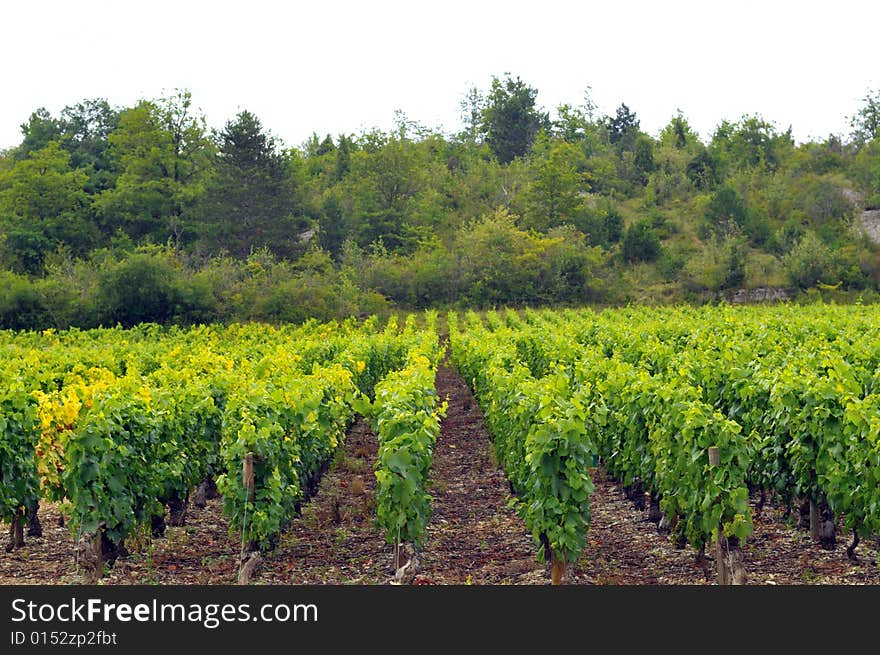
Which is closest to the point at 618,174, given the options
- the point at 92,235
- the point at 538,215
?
the point at 538,215

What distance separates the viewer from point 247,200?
62.0 m

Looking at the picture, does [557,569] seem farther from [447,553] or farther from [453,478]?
[453,478]

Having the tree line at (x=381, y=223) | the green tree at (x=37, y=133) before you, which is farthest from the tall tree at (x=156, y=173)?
the green tree at (x=37, y=133)

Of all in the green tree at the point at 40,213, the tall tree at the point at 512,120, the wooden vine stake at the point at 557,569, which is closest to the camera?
the wooden vine stake at the point at 557,569

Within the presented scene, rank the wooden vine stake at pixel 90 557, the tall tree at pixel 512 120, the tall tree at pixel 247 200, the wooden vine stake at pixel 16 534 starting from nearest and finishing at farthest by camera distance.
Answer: the wooden vine stake at pixel 90 557
the wooden vine stake at pixel 16 534
the tall tree at pixel 247 200
the tall tree at pixel 512 120

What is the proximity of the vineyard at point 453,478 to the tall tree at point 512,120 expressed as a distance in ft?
259

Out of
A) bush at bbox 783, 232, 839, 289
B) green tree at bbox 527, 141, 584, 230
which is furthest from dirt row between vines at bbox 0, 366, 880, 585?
green tree at bbox 527, 141, 584, 230

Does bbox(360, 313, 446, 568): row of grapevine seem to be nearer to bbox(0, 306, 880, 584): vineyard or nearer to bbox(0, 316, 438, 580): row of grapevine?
bbox(0, 306, 880, 584): vineyard

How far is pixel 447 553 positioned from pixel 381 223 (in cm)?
5650

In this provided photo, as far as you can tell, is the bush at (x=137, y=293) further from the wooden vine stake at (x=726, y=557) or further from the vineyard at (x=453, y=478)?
the wooden vine stake at (x=726, y=557)

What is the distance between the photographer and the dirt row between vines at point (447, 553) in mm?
10086

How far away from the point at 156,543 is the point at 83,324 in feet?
116

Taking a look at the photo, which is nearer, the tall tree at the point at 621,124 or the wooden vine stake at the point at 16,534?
Answer: the wooden vine stake at the point at 16,534

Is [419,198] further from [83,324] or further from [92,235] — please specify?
[83,324]
